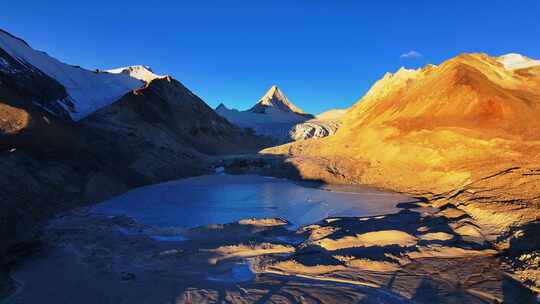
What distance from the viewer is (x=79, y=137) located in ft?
58.0

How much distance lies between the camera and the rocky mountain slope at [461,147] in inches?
397

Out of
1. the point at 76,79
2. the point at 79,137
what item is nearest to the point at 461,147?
the point at 79,137

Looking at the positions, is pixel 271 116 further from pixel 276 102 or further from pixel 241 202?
Answer: pixel 241 202

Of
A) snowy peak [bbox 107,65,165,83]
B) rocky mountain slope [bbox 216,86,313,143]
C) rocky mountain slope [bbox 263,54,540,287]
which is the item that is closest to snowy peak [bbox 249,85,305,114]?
rocky mountain slope [bbox 216,86,313,143]

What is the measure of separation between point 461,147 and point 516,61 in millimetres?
12417

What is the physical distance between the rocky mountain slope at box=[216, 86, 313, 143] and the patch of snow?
66.7ft

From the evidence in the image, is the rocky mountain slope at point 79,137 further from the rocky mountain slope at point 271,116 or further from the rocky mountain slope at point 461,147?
the rocky mountain slope at point 271,116

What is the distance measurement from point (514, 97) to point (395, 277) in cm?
1663

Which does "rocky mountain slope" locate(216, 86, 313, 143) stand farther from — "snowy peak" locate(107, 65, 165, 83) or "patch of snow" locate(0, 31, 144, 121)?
"patch of snow" locate(0, 31, 144, 121)

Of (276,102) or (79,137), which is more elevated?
(276,102)

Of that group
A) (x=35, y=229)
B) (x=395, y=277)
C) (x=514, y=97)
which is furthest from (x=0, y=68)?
(x=514, y=97)

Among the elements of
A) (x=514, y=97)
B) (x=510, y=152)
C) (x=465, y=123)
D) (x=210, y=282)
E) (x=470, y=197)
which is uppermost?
(x=514, y=97)

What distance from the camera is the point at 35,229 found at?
9156 mm

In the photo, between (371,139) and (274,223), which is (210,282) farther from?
(371,139)
